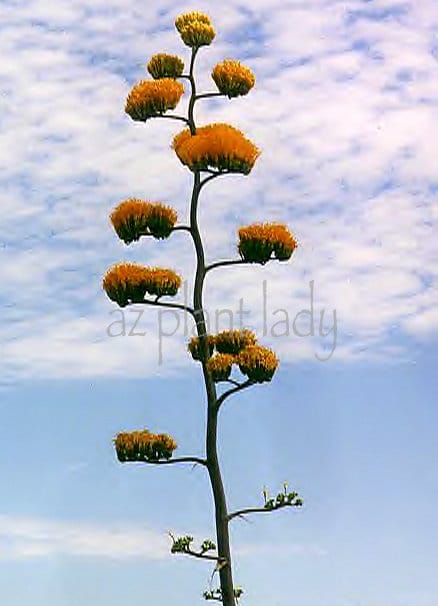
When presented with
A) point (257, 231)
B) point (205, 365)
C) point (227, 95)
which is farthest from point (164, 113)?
point (205, 365)

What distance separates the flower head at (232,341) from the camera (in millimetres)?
7066

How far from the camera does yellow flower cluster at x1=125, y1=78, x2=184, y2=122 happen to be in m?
7.32

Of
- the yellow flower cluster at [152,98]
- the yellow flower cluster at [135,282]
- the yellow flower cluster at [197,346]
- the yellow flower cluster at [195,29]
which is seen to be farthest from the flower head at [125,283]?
the yellow flower cluster at [195,29]

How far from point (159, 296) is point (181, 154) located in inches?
35.3

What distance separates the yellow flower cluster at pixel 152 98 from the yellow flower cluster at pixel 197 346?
151cm

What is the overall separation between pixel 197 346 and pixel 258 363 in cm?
44

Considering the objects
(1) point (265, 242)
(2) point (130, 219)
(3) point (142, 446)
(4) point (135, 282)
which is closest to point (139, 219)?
(2) point (130, 219)

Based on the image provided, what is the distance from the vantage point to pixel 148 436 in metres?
6.97

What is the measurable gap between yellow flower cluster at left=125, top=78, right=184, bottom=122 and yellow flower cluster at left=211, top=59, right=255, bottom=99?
0.88 feet

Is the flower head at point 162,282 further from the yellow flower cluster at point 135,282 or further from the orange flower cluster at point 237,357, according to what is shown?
the orange flower cluster at point 237,357

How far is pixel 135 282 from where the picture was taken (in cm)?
697

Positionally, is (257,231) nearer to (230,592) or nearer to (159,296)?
(159,296)

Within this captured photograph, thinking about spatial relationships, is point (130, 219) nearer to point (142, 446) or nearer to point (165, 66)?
point (165, 66)

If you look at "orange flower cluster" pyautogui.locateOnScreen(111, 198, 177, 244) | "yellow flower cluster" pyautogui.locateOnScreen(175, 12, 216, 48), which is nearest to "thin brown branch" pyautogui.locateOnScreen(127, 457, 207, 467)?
"orange flower cluster" pyautogui.locateOnScreen(111, 198, 177, 244)
